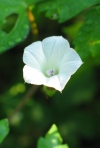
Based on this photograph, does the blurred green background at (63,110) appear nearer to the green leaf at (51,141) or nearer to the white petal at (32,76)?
the green leaf at (51,141)

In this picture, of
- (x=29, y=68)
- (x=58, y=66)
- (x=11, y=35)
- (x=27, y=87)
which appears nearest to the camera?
(x=29, y=68)

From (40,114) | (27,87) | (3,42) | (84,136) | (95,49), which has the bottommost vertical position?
(84,136)

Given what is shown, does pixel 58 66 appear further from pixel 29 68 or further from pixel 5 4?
pixel 5 4

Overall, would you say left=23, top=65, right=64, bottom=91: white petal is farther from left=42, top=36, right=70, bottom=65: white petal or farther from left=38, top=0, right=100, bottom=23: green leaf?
left=38, top=0, right=100, bottom=23: green leaf

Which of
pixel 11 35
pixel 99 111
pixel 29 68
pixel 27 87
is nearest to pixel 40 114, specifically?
pixel 27 87

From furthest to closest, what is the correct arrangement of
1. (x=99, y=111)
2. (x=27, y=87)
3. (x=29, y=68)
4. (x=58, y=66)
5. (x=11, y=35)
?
(x=27, y=87), (x=99, y=111), (x=11, y=35), (x=58, y=66), (x=29, y=68)

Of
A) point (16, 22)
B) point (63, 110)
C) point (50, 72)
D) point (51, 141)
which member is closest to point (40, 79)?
point (50, 72)

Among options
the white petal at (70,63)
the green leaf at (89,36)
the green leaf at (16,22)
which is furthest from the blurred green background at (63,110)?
the white petal at (70,63)
